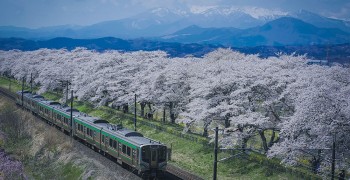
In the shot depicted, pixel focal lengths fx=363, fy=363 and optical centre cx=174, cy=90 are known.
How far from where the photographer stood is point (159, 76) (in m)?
46.8

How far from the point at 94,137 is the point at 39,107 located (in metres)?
22.4

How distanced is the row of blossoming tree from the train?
827cm

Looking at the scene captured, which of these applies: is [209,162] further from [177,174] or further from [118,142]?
[118,142]

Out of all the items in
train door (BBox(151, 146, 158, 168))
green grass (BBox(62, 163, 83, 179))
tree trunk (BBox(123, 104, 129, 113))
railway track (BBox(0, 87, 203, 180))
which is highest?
train door (BBox(151, 146, 158, 168))

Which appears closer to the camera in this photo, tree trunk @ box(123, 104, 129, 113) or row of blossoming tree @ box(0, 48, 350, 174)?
row of blossoming tree @ box(0, 48, 350, 174)

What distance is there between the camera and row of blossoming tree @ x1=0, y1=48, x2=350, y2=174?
24.7 metres

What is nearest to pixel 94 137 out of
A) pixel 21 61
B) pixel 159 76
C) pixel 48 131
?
pixel 48 131

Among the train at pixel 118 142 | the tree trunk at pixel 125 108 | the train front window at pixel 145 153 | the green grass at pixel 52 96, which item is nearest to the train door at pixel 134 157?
the train at pixel 118 142

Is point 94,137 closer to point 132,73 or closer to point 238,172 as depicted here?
point 238,172

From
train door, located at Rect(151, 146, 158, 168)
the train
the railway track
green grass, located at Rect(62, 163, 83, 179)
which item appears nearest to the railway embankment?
→ green grass, located at Rect(62, 163, 83, 179)

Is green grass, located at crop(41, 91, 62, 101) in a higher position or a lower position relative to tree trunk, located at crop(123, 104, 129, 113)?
lower

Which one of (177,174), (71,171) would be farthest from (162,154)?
(71,171)

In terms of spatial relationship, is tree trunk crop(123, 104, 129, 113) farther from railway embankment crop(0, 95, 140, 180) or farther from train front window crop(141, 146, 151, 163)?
train front window crop(141, 146, 151, 163)

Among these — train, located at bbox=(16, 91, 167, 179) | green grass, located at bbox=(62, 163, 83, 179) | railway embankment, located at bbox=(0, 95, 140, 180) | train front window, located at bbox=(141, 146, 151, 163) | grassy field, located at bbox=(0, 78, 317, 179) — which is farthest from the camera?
green grass, located at bbox=(62, 163, 83, 179)
